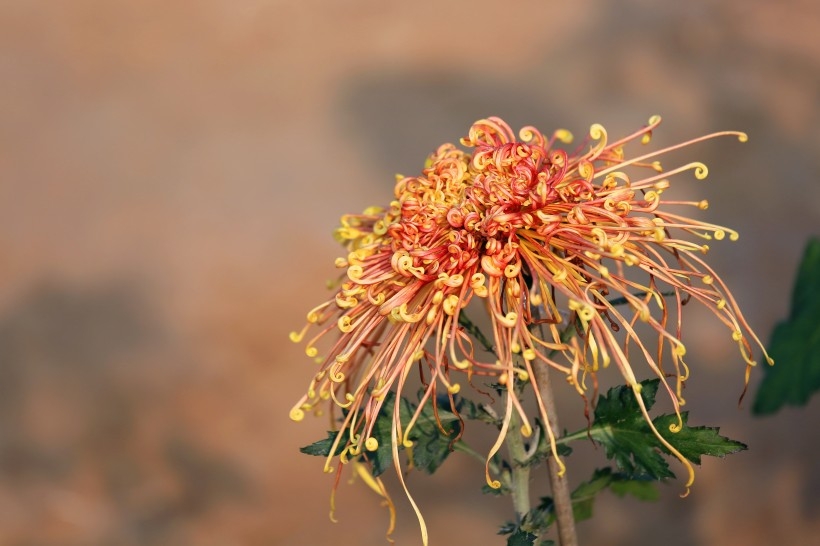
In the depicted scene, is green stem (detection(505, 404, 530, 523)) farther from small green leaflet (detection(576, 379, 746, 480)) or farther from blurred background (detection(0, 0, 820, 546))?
blurred background (detection(0, 0, 820, 546))

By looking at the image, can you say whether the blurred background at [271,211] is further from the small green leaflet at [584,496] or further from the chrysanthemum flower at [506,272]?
the chrysanthemum flower at [506,272]

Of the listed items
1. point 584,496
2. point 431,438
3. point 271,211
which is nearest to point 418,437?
point 431,438

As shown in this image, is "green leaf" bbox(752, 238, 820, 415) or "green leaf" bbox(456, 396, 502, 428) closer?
"green leaf" bbox(456, 396, 502, 428)

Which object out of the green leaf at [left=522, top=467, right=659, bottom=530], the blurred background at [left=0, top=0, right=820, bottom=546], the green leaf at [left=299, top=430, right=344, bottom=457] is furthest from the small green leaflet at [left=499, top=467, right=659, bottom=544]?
the blurred background at [left=0, top=0, right=820, bottom=546]

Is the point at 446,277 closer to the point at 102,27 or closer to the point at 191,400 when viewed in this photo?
the point at 191,400

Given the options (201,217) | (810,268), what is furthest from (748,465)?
(201,217)
